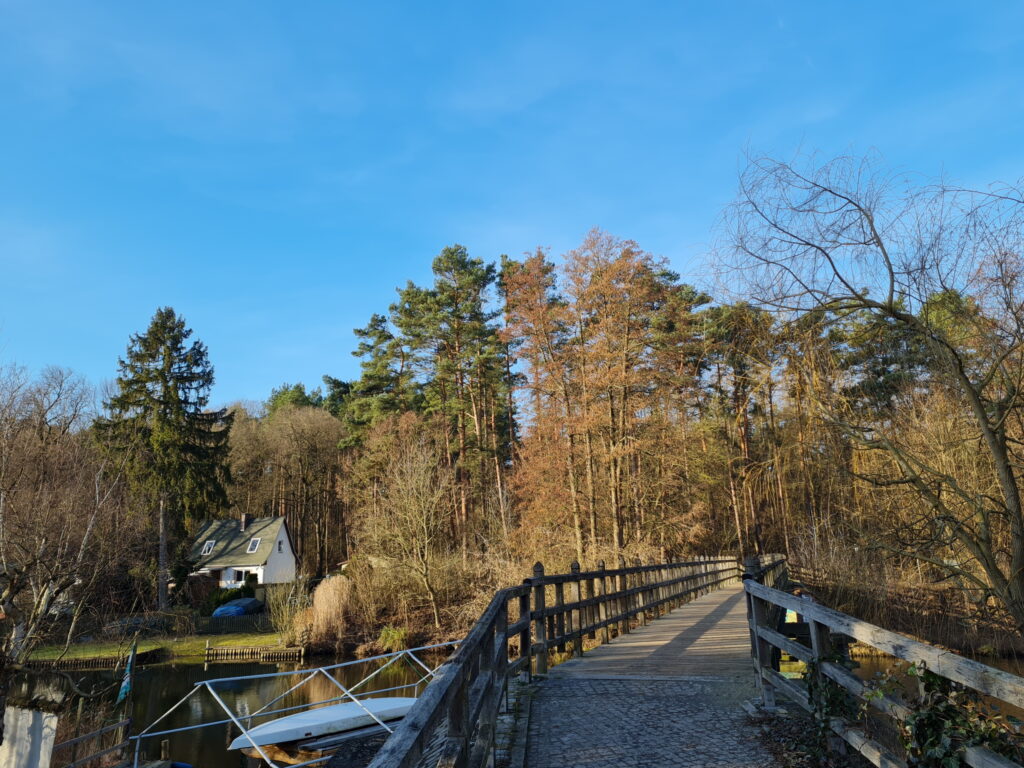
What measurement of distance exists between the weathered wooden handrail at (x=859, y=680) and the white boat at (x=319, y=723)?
705cm

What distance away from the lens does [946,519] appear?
7.79 m

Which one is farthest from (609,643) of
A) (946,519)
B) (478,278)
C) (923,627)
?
(478,278)

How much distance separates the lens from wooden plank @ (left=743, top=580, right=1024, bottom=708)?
256 cm

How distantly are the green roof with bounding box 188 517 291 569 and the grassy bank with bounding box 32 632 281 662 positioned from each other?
1076 centimetres

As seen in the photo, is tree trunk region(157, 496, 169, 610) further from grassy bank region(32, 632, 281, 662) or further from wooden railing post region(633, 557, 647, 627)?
wooden railing post region(633, 557, 647, 627)

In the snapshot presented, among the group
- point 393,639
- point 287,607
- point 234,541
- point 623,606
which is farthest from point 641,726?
point 234,541

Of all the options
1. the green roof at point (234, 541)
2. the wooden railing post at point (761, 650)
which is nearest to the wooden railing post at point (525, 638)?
the wooden railing post at point (761, 650)

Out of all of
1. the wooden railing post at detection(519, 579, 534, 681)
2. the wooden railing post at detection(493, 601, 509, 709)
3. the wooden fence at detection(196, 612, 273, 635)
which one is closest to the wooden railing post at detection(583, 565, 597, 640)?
the wooden railing post at detection(519, 579, 534, 681)

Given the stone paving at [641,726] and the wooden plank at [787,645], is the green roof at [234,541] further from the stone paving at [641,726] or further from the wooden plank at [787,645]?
the wooden plank at [787,645]

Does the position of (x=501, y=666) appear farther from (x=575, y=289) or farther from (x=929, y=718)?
(x=575, y=289)

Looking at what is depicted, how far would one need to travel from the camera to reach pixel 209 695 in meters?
24.2

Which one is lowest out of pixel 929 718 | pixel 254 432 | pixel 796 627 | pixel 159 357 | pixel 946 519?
pixel 796 627

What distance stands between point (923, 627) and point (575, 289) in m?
13.8

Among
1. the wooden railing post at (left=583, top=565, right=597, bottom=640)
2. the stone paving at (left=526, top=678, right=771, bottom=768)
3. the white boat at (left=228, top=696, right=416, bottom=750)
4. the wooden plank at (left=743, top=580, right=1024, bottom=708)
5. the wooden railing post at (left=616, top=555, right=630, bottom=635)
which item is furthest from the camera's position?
the wooden railing post at (left=616, top=555, right=630, bottom=635)
